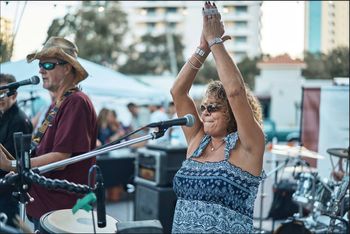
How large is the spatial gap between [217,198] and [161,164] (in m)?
3.66

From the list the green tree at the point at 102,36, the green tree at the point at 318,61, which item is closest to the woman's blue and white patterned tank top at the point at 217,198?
the green tree at the point at 318,61

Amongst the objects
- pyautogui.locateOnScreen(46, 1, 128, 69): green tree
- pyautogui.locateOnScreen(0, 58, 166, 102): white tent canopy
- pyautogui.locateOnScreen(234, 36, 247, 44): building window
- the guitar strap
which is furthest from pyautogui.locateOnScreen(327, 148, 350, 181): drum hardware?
pyautogui.locateOnScreen(234, 36, 247, 44): building window

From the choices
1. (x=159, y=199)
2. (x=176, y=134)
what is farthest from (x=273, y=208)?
(x=176, y=134)

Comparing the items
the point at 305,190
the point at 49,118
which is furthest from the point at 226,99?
the point at 305,190

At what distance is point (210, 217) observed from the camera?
2328 mm

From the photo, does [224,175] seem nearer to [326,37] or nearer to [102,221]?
[102,221]

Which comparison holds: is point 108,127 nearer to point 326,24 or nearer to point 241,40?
point 326,24

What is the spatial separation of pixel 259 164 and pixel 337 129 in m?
4.49

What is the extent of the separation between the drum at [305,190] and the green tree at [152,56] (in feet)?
123

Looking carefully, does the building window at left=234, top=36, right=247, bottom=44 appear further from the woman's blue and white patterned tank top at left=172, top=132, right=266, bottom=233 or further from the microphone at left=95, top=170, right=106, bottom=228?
the microphone at left=95, top=170, right=106, bottom=228

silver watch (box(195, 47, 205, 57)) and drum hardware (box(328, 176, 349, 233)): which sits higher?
silver watch (box(195, 47, 205, 57))

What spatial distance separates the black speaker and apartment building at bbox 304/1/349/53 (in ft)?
9.93

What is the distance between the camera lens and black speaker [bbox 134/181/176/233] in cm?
581

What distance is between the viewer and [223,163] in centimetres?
238
